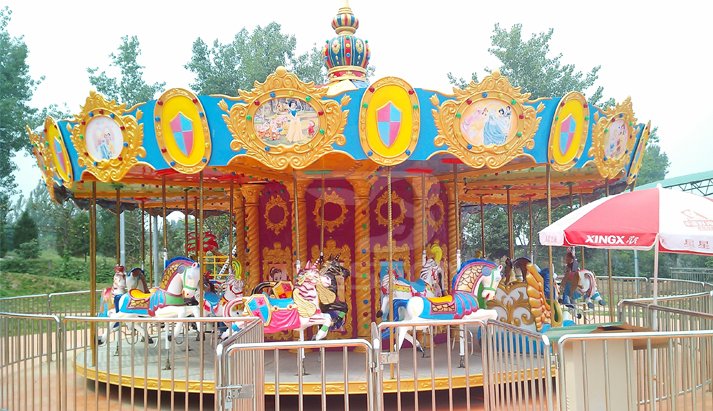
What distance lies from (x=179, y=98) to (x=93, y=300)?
397 cm

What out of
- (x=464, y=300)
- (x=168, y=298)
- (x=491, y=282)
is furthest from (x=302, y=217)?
(x=491, y=282)

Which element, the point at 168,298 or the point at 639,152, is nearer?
the point at 168,298

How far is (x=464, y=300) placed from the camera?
7.73 metres

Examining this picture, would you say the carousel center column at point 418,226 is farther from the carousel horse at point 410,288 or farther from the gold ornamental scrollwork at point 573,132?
the gold ornamental scrollwork at point 573,132

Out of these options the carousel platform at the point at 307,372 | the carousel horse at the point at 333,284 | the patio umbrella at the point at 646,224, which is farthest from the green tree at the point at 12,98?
the patio umbrella at the point at 646,224

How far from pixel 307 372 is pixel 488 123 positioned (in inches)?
150

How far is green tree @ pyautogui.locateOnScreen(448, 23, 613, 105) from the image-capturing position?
1049 inches

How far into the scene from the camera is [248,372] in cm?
444

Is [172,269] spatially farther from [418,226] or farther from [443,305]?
[443,305]

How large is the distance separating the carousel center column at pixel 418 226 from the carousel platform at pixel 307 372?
1310 millimetres

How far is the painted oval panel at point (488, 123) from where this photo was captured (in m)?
7.03

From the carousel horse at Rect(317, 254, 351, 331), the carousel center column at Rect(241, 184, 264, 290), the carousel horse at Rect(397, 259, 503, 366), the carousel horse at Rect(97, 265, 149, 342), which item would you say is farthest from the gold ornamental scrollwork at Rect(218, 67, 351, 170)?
the carousel horse at Rect(97, 265, 149, 342)

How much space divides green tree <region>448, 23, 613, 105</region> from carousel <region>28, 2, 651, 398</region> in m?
16.8

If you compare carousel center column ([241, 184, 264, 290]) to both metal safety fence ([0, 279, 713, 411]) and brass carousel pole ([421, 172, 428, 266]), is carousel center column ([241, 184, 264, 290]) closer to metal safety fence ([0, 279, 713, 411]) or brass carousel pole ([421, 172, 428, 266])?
metal safety fence ([0, 279, 713, 411])
